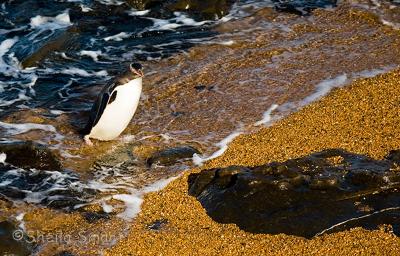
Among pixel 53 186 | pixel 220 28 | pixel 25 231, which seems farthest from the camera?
pixel 220 28

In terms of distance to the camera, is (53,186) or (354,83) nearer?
(53,186)

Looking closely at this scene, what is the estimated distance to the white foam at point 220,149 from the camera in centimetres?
727

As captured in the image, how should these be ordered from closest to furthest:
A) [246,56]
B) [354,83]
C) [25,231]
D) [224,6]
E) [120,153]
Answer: [25,231] < [120,153] < [354,83] < [246,56] < [224,6]

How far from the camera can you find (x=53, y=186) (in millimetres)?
6898

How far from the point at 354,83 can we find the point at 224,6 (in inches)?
173

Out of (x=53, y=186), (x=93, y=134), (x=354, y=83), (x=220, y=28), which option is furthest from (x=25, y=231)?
(x=220, y=28)

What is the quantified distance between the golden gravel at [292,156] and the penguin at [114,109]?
131 centimetres

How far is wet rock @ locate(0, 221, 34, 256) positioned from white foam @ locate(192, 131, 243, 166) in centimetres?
210

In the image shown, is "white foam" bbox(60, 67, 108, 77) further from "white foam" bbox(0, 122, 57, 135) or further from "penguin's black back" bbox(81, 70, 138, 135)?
"penguin's black back" bbox(81, 70, 138, 135)

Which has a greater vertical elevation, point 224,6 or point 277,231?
point 277,231

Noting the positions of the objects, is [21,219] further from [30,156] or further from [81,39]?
[81,39]

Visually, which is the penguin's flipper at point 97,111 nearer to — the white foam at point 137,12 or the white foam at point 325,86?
the white foam at point 325,86

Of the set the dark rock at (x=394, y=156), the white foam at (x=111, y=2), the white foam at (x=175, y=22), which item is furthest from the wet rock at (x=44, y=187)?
the white foam at (x=111, y=2)

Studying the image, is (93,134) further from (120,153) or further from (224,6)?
(224,6)
